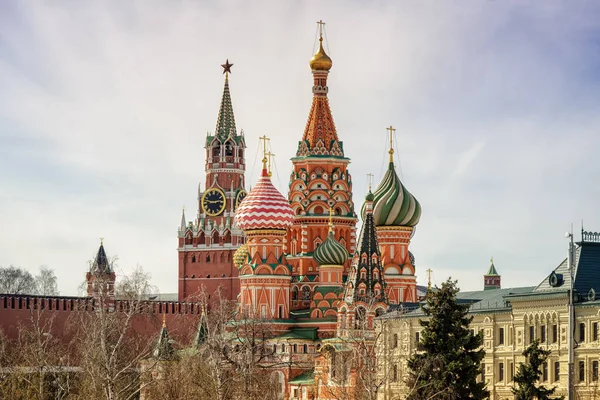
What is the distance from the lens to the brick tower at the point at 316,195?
226ft

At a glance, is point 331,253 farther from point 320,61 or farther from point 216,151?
point 216,151

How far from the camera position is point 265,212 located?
65.9 meters

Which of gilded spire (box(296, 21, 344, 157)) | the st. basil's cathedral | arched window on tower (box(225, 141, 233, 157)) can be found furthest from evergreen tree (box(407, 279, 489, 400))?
arched window on tower (box(225, 141, 233, 157))

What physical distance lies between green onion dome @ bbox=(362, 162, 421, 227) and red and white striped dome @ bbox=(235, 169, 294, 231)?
3826mm

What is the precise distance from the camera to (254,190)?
223 feet

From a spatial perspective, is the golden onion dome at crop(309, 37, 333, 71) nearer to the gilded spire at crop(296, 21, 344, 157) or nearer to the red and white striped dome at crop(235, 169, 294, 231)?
the gilded spire at crop(296, 21, 344, 157)

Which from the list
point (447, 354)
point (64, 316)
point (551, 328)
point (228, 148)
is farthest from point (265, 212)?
point (228, 148)

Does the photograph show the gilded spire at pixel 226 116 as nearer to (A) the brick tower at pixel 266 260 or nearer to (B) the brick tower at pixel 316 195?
(B) the brick tower at pixel 316 195

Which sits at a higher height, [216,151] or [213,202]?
[216,151]

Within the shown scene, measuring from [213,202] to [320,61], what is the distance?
27.4 metres

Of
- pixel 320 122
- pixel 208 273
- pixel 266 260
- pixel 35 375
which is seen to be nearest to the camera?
pixel 35 375

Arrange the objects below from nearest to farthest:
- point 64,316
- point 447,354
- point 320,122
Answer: point 447,354 < point 320,122 < point 64,316

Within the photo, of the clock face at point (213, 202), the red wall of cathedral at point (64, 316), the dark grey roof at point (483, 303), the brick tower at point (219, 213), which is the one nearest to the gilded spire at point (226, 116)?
the brick tower at point (219, 213)

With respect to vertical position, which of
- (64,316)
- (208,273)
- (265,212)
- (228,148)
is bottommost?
(64,316)
